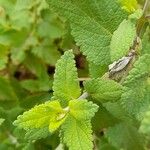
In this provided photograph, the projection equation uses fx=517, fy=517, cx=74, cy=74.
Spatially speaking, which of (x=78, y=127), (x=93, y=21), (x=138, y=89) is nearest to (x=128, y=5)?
(x=93, y=21)

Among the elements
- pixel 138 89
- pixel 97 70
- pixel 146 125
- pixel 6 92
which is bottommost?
pixel 146 125

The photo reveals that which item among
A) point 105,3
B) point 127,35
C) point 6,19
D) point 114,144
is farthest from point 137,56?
point 6,19

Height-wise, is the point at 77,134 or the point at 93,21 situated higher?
the point at 93,21

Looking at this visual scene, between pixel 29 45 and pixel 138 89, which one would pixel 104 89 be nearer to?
pixel 138 89

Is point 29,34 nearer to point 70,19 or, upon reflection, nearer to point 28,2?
point 28,2

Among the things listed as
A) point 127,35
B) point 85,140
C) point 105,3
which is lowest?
point 85,140

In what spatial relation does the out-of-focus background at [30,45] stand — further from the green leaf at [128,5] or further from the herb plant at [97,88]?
the green leaf at [128,5]
